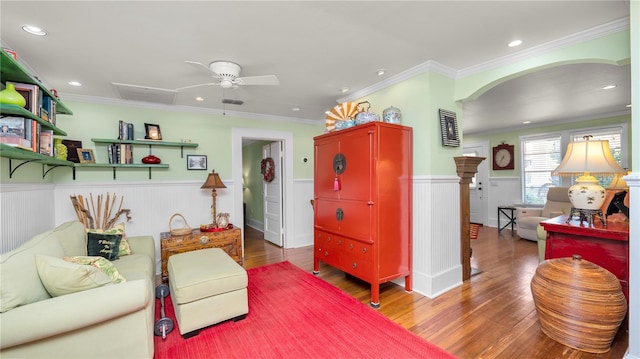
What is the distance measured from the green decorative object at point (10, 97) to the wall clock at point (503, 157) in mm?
7793

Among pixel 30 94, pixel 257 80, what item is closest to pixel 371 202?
pixel 257 80

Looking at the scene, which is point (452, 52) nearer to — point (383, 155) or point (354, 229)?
point (383, 155)

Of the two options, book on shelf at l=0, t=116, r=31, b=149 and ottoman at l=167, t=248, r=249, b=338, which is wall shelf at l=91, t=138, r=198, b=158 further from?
ottoman at l=167, t=248, r=249, b=338

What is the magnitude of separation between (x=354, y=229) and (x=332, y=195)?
51cm

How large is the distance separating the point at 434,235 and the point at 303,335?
5.39 ft

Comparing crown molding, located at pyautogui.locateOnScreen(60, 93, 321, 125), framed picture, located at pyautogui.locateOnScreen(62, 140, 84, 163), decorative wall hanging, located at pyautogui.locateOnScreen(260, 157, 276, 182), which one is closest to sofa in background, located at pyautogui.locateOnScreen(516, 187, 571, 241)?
crown molding, located at pyautogui.locateOnScreen(60, 93, 321, 125)

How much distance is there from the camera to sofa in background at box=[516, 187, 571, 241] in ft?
16.1

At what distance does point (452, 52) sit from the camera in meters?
2.53

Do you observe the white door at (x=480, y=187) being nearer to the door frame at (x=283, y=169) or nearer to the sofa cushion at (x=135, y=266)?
the door frame at (x=283, y=169)

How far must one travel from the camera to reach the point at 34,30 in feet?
6.61

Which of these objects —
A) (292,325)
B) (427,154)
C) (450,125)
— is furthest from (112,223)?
(450,125)

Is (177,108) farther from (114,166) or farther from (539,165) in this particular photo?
(539,165)

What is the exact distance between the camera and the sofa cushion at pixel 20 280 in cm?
142

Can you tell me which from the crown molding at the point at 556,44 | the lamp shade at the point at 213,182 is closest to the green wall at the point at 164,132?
the lamp shade at the point at 213,182
